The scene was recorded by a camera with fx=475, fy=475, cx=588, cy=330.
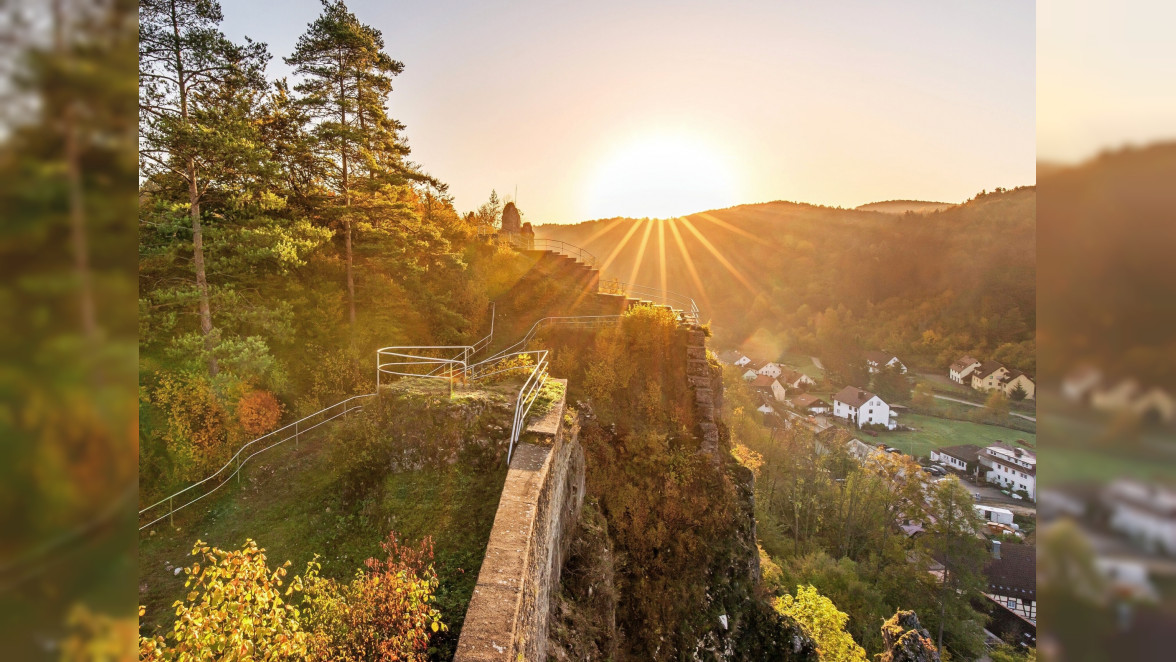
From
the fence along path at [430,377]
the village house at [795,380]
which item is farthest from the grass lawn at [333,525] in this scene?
the village house at [795,380]

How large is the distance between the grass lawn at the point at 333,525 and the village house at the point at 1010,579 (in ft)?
155

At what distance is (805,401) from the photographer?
3091 inches

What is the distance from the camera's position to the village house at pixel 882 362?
87.7 m

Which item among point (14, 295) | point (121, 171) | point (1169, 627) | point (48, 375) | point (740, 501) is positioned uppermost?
point (121, 171)

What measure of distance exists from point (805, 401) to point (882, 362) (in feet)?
81.4

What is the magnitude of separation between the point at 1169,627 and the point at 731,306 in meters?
116

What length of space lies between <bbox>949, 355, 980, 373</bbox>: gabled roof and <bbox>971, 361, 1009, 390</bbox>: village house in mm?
1605

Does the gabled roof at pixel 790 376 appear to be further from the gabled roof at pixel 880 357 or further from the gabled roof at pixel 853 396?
the gabled roof at pixel 880 357

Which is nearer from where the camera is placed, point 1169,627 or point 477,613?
point 1169,627

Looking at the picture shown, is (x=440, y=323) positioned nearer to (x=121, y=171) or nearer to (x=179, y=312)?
(x=179, y=312)

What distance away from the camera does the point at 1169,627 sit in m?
0.96

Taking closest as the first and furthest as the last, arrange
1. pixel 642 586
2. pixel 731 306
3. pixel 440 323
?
pixel 642 586 < pixel 440 323 < pixel 731 306

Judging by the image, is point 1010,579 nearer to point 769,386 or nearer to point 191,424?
point 769,386

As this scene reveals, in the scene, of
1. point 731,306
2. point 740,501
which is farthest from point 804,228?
point 740,501
